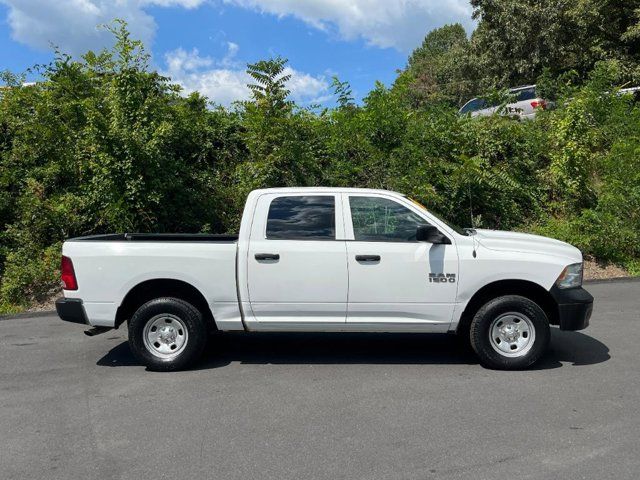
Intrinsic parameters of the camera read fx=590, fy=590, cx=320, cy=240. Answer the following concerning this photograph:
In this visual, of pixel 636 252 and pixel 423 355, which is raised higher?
pixel 636 252

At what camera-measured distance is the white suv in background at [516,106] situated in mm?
14453

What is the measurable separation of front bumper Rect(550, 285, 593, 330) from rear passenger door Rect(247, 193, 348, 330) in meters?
2.12

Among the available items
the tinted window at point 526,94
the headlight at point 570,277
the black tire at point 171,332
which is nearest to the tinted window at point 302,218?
the black tire at point 171,332

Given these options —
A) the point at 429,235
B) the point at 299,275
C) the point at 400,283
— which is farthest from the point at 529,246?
the point at 299,275

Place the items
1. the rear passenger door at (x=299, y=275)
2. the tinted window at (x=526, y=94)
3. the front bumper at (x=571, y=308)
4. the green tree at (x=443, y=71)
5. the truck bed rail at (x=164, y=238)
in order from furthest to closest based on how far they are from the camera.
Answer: the green tree at (x=443, y=71) → the tinted window at (x=526, y=94) → the truck bed rail at (x=164, y=238) → the rear passenger door at (x=299, y=275) → the front bumper at (x=571, y=308)

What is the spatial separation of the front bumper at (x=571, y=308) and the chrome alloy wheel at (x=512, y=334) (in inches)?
13.1

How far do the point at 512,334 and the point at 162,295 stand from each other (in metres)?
3.65

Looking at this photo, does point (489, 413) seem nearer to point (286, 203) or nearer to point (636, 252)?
point (286, 203)

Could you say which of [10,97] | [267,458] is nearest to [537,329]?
[267,458]

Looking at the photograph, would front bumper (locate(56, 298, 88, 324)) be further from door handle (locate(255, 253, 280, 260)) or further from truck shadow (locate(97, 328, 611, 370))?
door handle (locate(255, 253, 280, 260))

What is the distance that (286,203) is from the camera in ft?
20.5

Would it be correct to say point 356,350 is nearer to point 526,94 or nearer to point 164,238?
point 164,238

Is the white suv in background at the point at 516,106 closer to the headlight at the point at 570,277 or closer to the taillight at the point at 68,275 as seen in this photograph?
the headlight at the point at 570,277

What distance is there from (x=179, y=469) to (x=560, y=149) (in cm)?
1213
